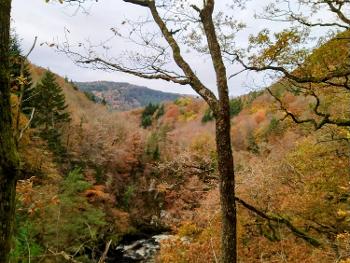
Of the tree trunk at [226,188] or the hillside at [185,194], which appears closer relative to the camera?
the tree trunk at [226,188]

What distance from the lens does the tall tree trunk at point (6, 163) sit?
2.17 meters

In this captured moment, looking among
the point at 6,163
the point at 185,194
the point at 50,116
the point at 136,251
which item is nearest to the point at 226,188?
the point at 6,163

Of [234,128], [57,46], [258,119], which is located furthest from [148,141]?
[57,46]

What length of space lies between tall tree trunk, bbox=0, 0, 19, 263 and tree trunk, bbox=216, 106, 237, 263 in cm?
421

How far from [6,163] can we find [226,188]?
171 inches

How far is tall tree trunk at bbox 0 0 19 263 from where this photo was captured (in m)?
2.17

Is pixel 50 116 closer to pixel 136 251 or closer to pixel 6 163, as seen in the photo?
pixel 136 251

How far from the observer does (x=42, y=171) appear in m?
33.5

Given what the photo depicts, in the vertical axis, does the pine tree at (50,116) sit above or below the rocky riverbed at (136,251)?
above

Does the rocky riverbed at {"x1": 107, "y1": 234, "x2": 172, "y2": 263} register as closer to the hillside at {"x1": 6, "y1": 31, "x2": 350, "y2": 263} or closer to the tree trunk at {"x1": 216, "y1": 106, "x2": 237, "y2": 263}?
the hillside at {"x1": 6, "y1": 31, "x2": 350, "y2": 263}

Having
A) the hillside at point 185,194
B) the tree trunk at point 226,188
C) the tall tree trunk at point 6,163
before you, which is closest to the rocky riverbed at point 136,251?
the hillside at point 185,194

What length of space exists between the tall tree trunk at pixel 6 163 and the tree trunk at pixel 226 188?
4.21 m

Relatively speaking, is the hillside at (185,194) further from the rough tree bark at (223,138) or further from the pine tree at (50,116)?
the pine tree at (50,116)

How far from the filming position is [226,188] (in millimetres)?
6168
